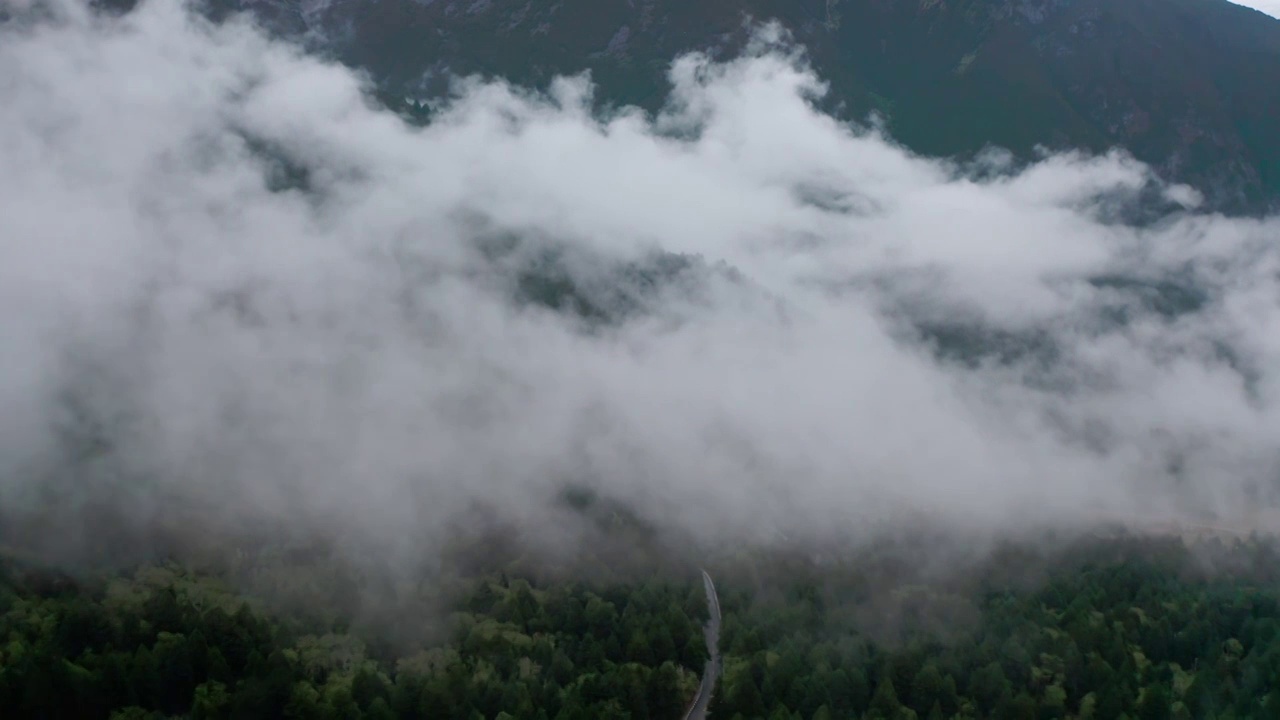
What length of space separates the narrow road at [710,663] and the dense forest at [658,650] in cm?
121

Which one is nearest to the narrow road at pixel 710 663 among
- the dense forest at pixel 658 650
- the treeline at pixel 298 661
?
the dense forest at pixel 658 650

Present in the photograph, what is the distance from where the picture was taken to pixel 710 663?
9981 cm

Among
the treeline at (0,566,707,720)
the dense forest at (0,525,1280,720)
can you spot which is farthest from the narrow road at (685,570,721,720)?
the treeline at (0,566,707,720)

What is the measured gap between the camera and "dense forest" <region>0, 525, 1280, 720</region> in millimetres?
81188

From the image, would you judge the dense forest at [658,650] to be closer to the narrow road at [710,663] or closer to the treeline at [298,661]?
the treeline at [298,661]

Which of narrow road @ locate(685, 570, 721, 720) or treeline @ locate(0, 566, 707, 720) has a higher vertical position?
narrow road @ locate(685, 570, 721, 720)

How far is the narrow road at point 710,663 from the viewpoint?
93.4m

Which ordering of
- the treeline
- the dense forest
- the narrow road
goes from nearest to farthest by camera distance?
the treeline, the dense forest, the narrow road

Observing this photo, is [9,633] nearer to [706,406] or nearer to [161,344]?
[161,344]

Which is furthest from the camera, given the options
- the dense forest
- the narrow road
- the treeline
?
the narrow road

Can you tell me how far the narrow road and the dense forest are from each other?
121cm

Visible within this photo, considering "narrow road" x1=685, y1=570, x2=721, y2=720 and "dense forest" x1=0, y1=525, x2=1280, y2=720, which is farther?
"narrow road" x1=685, y1=570, x2=721, y2=720

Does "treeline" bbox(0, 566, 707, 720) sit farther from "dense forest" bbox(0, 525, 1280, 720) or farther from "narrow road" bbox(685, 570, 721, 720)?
"narrow road" bbox(685, 570, 721, 720)

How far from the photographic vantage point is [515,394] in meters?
157
